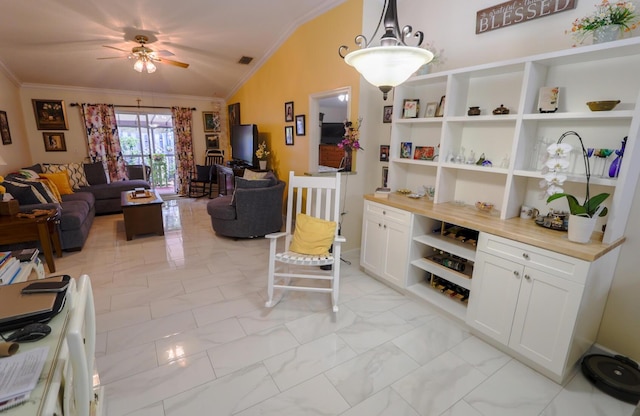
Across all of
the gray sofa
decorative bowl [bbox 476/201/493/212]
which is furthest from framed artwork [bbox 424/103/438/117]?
the gray sofa

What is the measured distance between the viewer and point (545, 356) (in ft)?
6.04

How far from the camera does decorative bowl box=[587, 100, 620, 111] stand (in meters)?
1.74

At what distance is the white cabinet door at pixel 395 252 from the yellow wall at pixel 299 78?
4.72 ft

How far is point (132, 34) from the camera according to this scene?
4.03 metres

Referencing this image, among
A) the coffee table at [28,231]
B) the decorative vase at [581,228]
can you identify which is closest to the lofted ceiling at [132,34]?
the coffee table at [28,231]

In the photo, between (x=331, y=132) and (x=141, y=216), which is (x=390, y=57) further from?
(x=331, y=132)

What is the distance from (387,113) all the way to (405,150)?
0.63 metres

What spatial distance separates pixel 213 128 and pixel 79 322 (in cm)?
761

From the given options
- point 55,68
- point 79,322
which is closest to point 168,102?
point 55,68

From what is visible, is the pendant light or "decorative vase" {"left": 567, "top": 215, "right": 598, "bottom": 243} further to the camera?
"decorative vase" {"left": 567, "top": 215, "right": 598, "bottom": 243}

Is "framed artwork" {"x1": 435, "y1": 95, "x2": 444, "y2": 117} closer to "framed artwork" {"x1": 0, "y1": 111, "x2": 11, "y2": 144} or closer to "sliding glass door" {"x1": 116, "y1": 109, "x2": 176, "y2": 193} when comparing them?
"framed artwork" {"x1": 0, "y1": 111, "x2": 11, "y2": 144}

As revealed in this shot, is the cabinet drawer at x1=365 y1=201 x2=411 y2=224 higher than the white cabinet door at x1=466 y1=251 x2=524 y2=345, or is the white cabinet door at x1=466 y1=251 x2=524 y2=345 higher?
the cabinet drawer at x1=365 y1=201 x2=411 y2=224

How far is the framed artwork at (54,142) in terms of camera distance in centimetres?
597

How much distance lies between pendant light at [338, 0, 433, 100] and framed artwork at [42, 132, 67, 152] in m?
7.11
